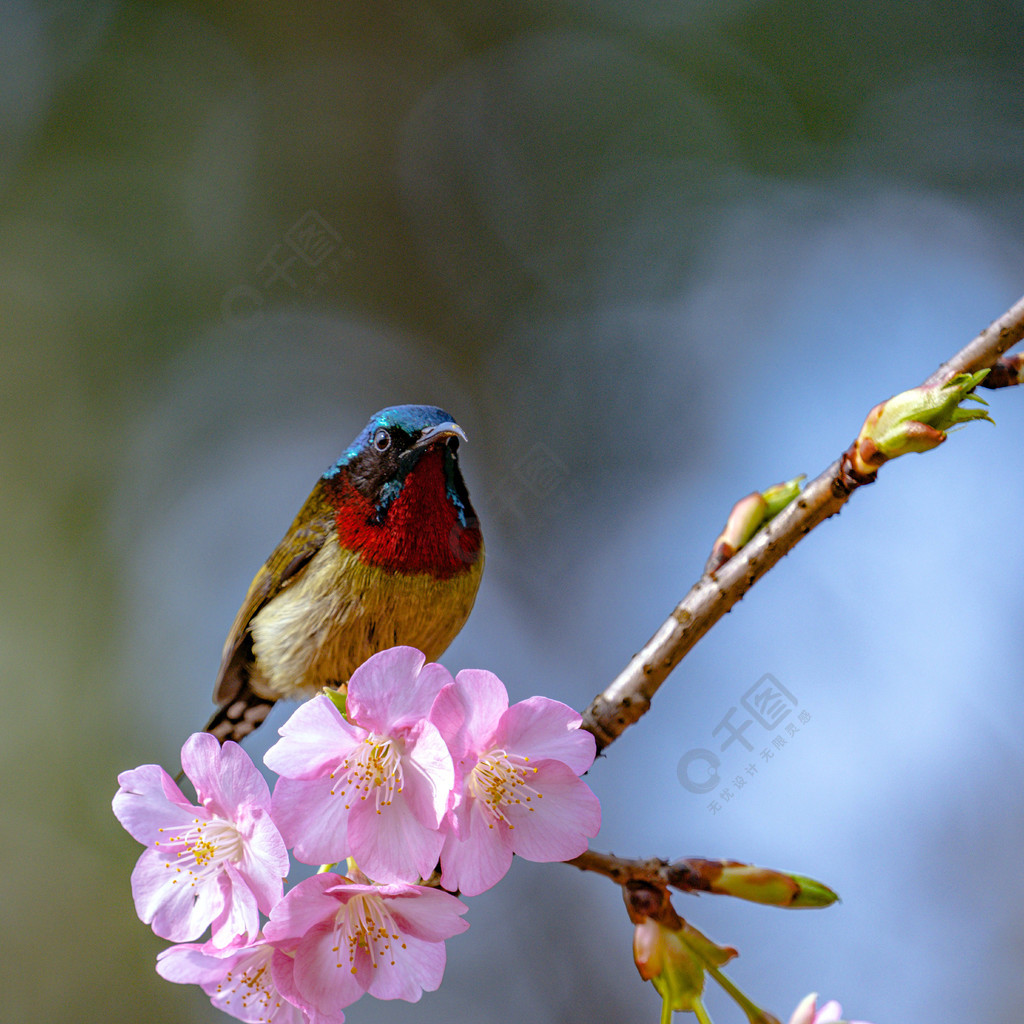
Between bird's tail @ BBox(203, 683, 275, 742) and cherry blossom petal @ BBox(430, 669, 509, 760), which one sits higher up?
cherry blossom petal @ BBox(430, 669, 509, 760)

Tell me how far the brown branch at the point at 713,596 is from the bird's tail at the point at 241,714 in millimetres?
1446

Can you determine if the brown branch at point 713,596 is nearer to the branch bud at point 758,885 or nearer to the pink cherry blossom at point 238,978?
the branch bud at point 758,885

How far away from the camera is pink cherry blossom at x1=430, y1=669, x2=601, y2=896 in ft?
3.80

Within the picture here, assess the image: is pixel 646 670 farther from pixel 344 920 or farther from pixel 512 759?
pixel 344 920

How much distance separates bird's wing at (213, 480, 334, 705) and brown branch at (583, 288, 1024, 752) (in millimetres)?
1225

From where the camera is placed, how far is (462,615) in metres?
2.17

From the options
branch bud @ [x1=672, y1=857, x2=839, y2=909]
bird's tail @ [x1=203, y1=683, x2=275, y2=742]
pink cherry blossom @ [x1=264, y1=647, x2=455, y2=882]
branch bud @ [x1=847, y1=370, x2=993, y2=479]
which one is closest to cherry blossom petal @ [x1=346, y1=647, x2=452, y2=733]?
pink cherry blossom @ [x1=264, y1=647, x2=455, y2=882]

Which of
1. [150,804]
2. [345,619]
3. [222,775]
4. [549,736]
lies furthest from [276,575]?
[549,736]

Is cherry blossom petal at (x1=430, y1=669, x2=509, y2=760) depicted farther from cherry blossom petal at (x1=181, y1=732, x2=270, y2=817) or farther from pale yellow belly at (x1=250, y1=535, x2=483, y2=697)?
pale yellow belly at (x1=250, y1=535, x2=483, y2=697)

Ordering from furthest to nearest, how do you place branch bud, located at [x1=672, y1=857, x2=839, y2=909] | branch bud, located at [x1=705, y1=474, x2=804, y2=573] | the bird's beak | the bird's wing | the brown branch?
the bird's wing → the bird's beak → branch bud, located at [x1=705, y1=474, x2=804, y2=573] → the brown branch → branch bud, located at [x1=672, y1=857, x2=839, y2=909]

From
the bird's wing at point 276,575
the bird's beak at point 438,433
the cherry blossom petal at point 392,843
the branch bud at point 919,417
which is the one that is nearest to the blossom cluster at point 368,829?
the cherry blossom petal at point 392,843

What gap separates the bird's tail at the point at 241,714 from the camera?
2.51 meters

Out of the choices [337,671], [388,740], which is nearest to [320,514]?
[337,671]

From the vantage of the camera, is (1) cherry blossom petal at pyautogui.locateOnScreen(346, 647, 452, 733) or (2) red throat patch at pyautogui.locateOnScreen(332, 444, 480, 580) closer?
(1) cherry blossom petal at pyautogui.locateOnScreen(346, 647, 452, 733)
